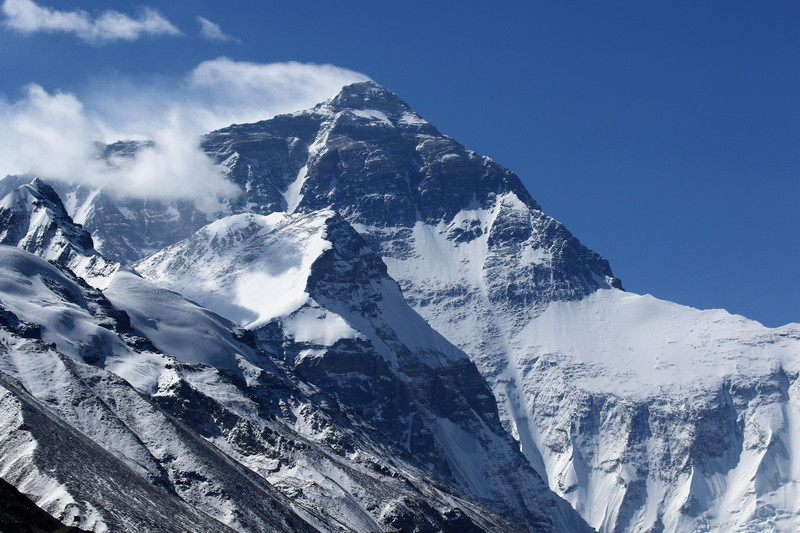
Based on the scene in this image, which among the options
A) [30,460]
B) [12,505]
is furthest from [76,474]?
[12,505]

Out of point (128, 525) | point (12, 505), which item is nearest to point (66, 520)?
point (128, 525)

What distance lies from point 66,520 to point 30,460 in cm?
1846

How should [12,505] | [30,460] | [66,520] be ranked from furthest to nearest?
[30,460] → [66,520] → [12,505]

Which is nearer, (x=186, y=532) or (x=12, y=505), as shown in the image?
(x=12, y=505)

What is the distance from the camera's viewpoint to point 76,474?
7869 inches

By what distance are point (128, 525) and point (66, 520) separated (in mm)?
8291

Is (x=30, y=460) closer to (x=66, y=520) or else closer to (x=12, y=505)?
(x=66, y=520)

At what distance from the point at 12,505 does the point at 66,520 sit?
3205 cm

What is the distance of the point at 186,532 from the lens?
198375 millimetres

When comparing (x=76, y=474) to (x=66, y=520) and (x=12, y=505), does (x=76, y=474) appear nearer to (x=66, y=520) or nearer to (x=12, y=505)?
(x=66, y=520)

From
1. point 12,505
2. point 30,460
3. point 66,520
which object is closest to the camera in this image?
point 12,505

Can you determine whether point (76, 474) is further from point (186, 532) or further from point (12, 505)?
point (12, 505)

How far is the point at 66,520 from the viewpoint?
182375 mm

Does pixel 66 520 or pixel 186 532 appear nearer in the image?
pixel 66 520
